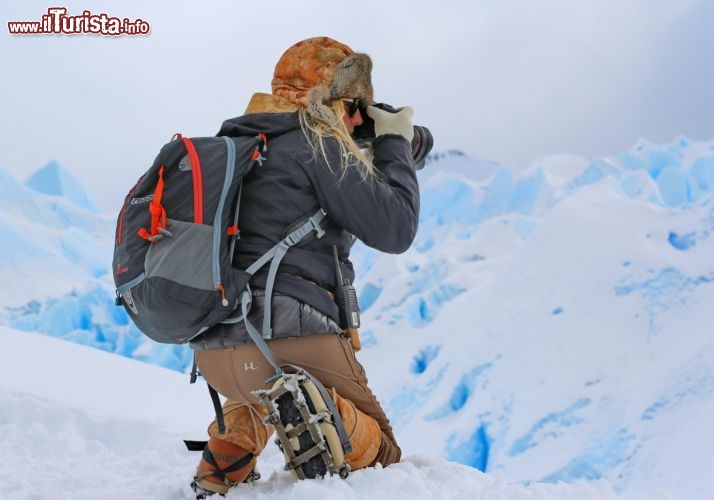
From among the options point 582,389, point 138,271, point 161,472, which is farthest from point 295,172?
point 582,389

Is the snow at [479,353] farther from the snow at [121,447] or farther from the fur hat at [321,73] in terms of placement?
the fur hat at [321,73]

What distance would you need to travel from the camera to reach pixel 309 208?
1793 millimetres

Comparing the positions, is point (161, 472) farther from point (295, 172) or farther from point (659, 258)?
point (659, 258)

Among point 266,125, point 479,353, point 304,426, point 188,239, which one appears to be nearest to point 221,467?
point 304,426

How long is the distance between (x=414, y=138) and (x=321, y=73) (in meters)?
0.35

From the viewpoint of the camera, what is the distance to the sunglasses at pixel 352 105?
1938 millimetres

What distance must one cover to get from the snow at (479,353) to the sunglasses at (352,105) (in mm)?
953

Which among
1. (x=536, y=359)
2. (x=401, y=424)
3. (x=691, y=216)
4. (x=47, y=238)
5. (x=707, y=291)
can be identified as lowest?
(x=401, y=424)

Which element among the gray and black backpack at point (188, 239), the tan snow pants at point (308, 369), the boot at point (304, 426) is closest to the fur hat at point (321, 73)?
the gray and black backpack at point (188, 239)

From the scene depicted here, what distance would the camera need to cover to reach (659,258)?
369 inches

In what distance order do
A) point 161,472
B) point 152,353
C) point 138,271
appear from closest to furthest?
1. point 138,271
2. point 161,472
3. point 152,353

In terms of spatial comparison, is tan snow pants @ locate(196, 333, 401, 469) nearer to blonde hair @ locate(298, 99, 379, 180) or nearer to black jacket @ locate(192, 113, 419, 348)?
black jacket @ locate(192, 113, 419, 348)

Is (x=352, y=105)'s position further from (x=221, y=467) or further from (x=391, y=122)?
(x=221, y=467)

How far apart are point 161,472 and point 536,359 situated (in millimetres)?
7669
